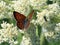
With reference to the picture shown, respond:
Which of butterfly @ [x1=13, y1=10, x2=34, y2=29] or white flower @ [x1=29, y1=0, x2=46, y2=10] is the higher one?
white flower @ [x1=29, y1=0, x2=46, y2=10]

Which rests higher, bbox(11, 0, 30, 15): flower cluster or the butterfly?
bbox(11, 0, 30, 15): flower cluster

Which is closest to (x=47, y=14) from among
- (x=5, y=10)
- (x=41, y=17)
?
(x=41, y=17)

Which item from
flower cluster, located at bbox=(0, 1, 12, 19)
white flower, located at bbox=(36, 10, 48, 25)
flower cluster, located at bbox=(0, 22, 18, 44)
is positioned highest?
Result: flower cluster, located at bbox=(0, 1, 12, 19)

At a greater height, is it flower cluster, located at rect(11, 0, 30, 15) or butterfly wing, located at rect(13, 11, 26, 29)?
flower cluster, located at rect(11, 0, 30, 15)

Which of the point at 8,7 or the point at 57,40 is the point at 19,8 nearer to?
the point at 8,7

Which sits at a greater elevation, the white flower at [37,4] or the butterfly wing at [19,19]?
the white flower at [37,4]

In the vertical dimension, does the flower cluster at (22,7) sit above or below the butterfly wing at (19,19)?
above

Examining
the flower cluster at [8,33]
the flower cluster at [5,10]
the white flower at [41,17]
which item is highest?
the flower cluster at [5,10]

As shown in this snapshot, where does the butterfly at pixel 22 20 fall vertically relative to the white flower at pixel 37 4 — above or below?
below

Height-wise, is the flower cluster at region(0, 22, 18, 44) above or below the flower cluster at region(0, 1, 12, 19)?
below

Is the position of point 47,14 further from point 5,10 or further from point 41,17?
point 5,10
